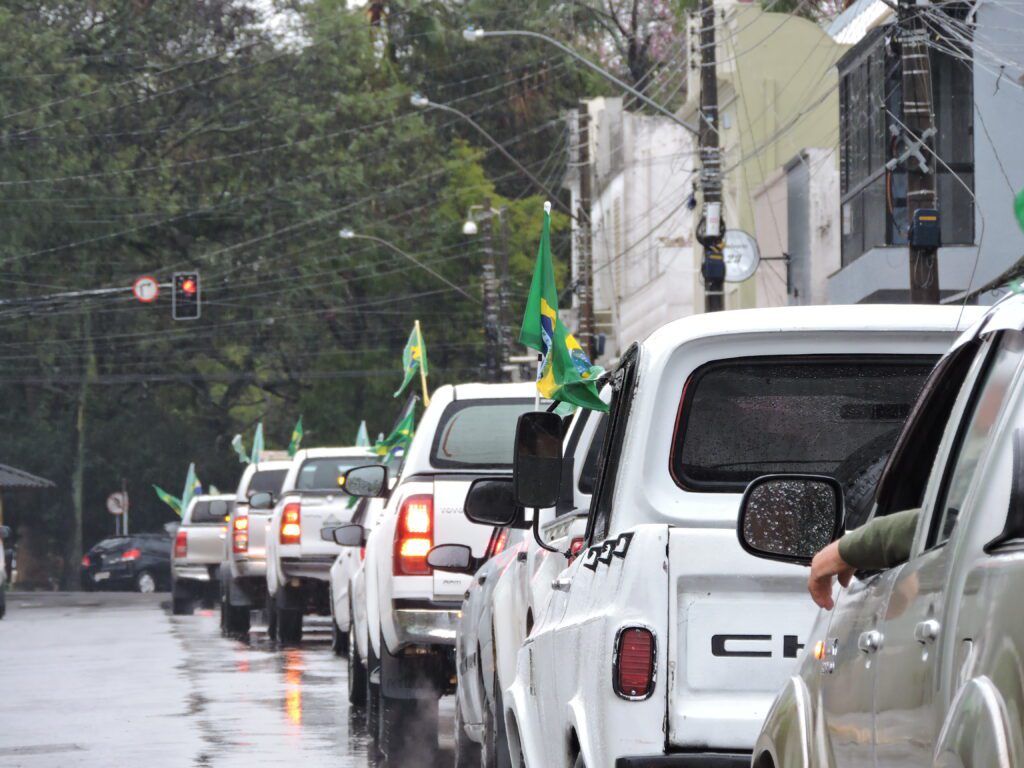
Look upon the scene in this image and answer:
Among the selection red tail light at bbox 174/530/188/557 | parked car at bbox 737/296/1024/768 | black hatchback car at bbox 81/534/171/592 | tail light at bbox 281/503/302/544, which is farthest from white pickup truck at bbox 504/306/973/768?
black hatchback car at bbox 81/534/171/592

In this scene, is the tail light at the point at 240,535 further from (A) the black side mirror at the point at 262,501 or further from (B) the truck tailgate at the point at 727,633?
(B) the truck tailgate at the point at 727,633

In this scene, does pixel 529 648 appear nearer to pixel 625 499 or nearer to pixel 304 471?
pixel 625 499

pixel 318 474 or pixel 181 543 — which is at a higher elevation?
pixel 318 474

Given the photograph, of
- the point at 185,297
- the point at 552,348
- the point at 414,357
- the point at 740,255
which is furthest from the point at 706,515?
the point at 185,297

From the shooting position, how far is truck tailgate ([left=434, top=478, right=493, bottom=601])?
1279cm

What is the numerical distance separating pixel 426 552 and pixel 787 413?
7053 mm

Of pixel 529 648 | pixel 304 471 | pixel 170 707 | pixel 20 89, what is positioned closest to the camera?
pixel 529 648

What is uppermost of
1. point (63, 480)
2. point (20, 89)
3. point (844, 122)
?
point (20, 89)

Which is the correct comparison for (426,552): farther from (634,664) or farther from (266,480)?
(266,480)

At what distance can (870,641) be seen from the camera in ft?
13.0

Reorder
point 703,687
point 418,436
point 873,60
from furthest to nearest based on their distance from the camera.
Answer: point 873,60
point 418,436
point 703,687

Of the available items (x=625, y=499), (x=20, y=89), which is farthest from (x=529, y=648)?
(x=20, y=89)

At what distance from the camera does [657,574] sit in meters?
5.33

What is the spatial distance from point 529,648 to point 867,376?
1.52 meters
